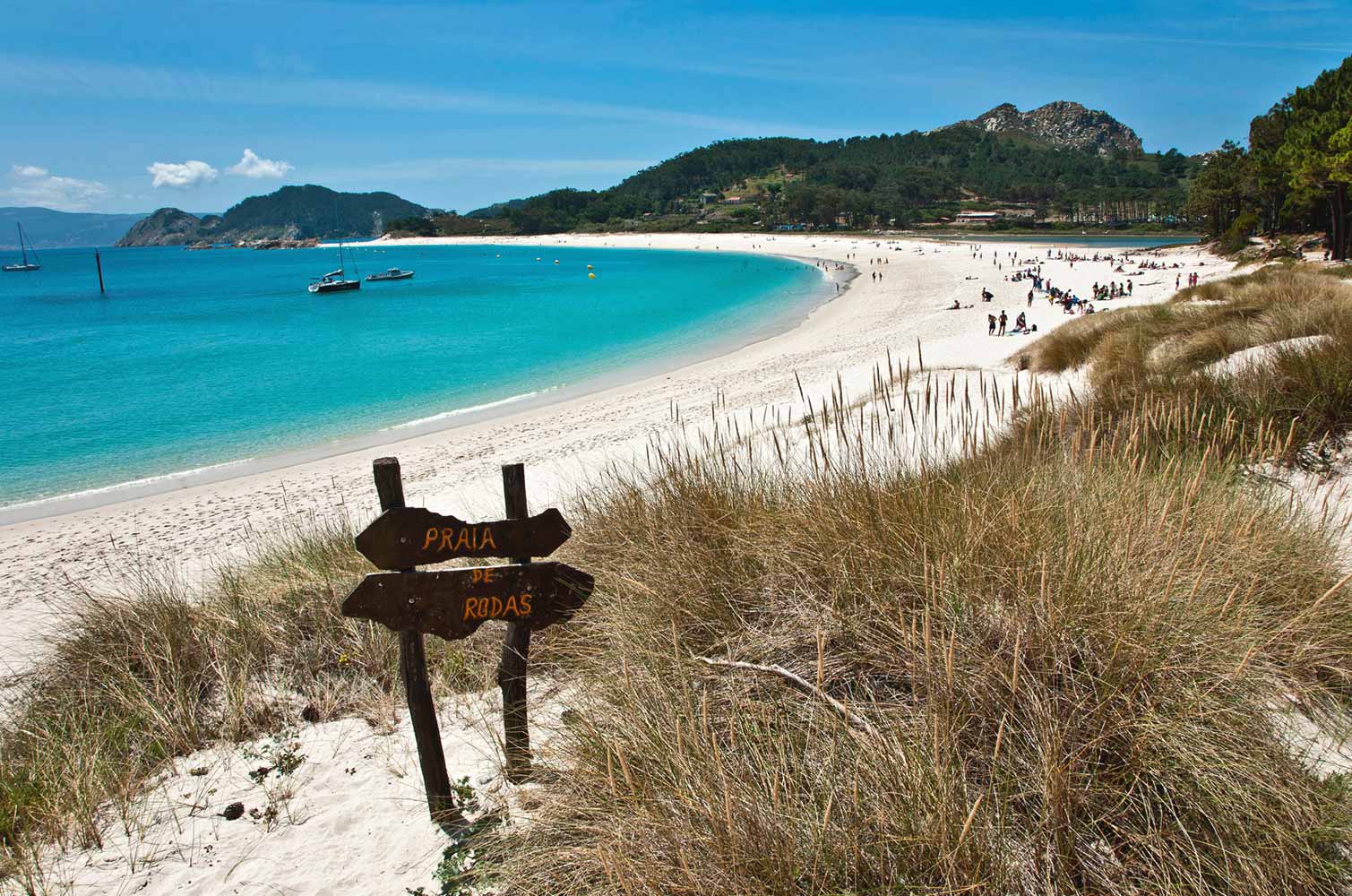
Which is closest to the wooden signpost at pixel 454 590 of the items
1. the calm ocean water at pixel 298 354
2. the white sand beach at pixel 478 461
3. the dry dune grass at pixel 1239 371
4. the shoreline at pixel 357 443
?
the white sand beach at pixel 478 461

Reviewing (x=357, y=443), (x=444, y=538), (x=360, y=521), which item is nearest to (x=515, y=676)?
(x=444, y=538)

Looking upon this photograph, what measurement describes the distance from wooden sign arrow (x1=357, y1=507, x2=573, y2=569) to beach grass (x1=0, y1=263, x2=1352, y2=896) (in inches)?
23.6

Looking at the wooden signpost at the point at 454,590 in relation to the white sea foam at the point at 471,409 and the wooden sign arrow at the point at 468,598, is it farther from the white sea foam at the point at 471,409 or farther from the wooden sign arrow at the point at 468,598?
the white sea foam at the point at 471,409

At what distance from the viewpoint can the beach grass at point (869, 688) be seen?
215 cm

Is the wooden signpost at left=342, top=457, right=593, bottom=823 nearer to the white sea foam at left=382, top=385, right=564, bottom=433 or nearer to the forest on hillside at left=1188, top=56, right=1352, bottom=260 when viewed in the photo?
the white sea foam at left=382, top=385, right=564, bottom=433

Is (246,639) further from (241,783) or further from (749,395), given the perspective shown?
(749,395)

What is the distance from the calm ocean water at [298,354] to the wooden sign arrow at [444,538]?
16843 mm

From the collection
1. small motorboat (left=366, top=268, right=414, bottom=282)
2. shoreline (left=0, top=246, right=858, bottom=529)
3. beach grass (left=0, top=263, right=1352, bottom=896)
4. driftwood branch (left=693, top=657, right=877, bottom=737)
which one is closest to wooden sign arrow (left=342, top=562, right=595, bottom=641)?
beach grass (left=0, top=263, right=1352, bottom=896)

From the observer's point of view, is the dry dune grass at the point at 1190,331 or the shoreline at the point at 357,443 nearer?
the dry dune grass at the point at 1190,331

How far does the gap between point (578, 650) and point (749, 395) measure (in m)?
15.5

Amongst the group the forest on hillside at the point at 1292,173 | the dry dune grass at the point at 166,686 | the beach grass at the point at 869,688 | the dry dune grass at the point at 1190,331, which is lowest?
the dry dune grass at the point at 166,686

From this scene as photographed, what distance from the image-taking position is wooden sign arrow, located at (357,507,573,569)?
3.14m

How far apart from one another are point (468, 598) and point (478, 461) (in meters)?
12.5

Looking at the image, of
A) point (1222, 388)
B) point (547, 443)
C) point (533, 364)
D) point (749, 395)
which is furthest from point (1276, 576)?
point (533, 364)
